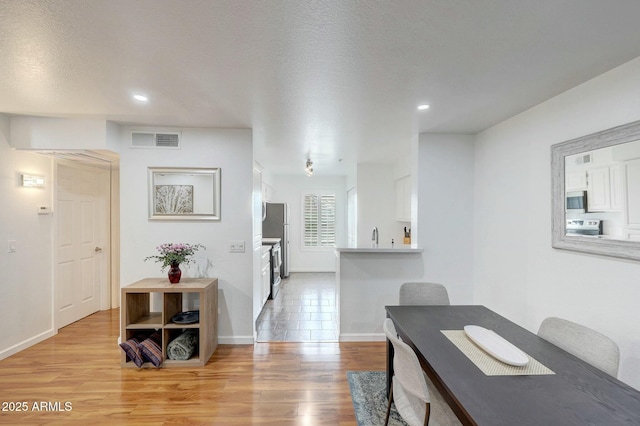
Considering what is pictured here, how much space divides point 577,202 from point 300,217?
5833 mm

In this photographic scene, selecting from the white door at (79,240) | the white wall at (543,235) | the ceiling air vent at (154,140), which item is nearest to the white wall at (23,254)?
the white door at (79,240)

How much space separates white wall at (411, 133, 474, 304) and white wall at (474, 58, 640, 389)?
0.11m

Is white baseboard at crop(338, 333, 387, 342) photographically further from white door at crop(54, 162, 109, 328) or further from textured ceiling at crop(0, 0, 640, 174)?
white door at crop(54, 162, 109, 328)

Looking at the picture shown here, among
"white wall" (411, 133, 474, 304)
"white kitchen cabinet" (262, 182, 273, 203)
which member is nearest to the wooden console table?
"white wall" (411, 133, 474, 304)

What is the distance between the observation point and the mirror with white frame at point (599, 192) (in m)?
1.72

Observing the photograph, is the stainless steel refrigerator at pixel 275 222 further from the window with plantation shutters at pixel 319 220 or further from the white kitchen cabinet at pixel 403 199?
the white kitchen cabinet at pixel 403 199

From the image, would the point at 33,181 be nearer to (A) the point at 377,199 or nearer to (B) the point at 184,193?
(B) the point at 184,193

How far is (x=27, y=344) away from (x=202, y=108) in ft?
10.7

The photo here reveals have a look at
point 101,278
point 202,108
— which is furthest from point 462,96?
point 101,278

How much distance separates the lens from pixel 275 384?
249 centimetres

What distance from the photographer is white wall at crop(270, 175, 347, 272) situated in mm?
7332

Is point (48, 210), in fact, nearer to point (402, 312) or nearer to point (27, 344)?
point (27, 344)

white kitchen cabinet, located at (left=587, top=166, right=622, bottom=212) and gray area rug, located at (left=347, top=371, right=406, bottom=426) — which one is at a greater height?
white kitchen cabinet, located at (left=587, top=166, right=622, bottom=212)

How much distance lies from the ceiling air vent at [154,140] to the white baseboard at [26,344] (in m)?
2.44
